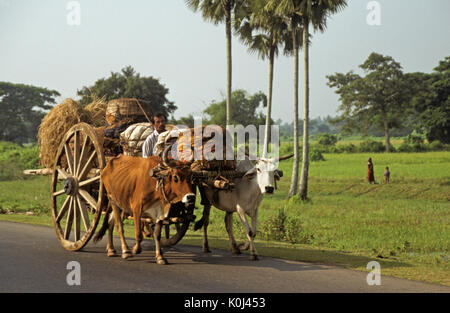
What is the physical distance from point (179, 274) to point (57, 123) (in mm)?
5287

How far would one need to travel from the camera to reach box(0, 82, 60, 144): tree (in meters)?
73.5

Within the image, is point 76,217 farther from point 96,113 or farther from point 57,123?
point 96,113

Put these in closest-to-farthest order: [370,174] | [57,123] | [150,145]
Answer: [150,145] < [57,123] < [370,174]

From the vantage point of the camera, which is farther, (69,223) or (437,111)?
(437,111)

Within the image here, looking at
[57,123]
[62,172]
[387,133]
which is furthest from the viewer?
[387,133]

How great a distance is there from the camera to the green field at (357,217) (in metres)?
10.8

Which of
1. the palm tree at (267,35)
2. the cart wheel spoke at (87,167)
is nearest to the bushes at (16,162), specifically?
the palm tree at (267,35)

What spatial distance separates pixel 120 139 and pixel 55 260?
253 centimetres

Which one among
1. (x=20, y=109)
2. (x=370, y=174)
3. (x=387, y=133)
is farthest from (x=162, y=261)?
(x=20, y=109)

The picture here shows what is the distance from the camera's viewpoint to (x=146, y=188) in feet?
30.0

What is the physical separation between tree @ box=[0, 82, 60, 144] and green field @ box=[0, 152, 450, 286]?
36606 millimetres

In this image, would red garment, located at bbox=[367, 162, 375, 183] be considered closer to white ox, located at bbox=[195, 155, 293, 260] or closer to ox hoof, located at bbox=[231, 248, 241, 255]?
ox hoof, located at bbox=[231, 248, 241, 255]

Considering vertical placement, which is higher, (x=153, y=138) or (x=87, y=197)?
(x=153, y=138)

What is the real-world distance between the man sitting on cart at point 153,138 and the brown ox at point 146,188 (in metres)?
0.26
